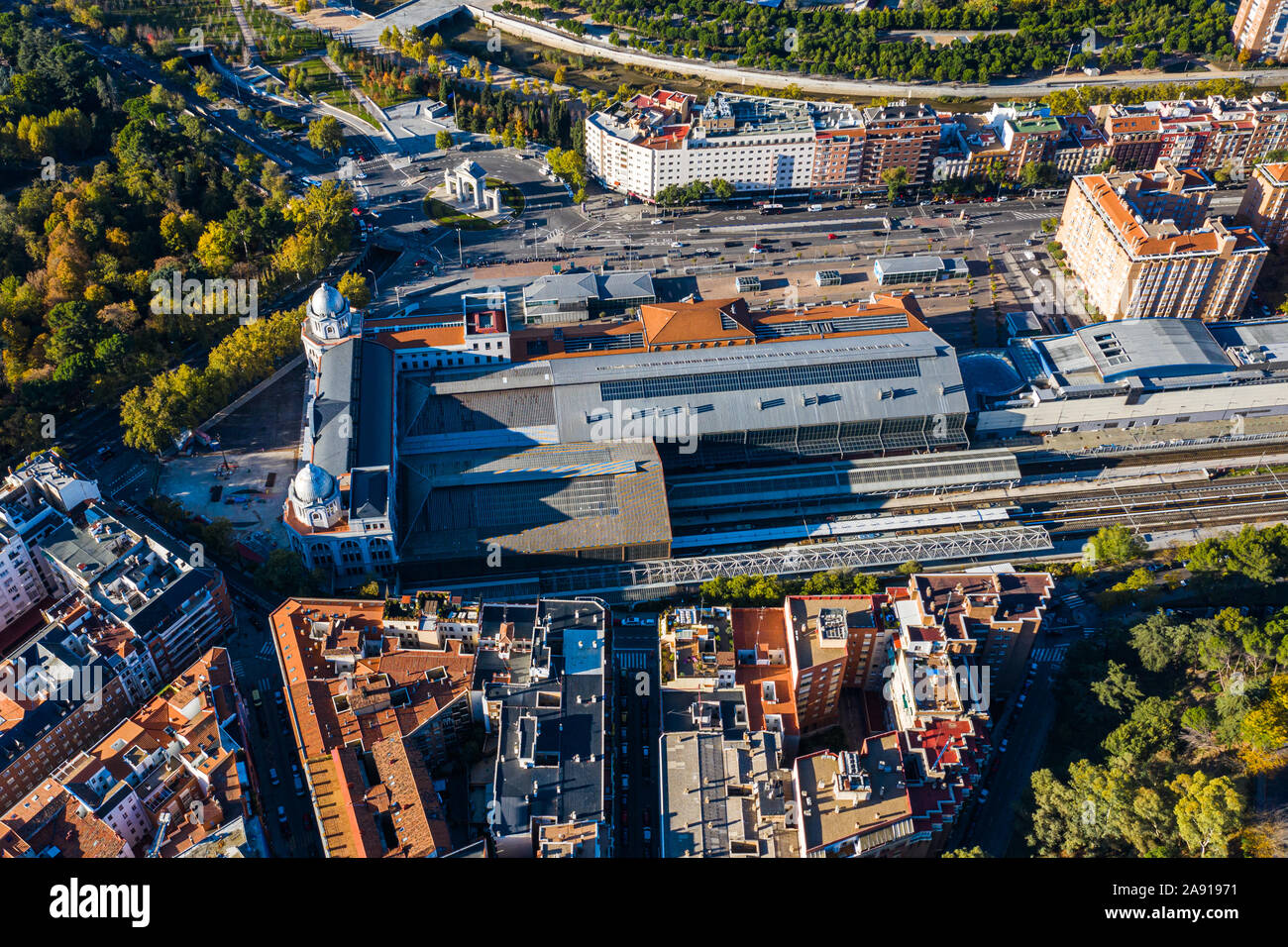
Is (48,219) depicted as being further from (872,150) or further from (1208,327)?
(1208,327)

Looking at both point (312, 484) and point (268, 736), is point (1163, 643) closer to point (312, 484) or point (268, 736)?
point (312, 484)

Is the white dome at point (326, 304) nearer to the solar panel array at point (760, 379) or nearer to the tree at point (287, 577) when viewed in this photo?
the tree at point (287, 577)

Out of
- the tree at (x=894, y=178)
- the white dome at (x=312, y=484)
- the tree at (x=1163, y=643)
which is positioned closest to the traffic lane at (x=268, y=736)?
the white dome at (x=312, y=484)

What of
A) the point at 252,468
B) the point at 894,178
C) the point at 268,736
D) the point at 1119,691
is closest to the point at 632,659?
the point at 268,736

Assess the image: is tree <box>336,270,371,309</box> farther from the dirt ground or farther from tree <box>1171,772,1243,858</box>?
tree <box>1171,772,1243,858</box>

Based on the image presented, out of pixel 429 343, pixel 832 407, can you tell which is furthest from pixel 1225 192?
pixel 429 343

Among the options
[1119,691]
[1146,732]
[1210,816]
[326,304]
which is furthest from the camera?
[326,304]
